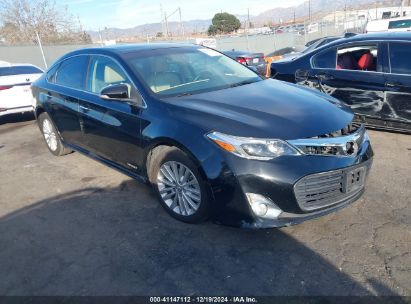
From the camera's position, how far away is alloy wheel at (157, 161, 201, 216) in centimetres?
328

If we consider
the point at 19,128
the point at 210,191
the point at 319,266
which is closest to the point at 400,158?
the point at 319,266

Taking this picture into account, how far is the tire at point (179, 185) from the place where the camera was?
10.4ft

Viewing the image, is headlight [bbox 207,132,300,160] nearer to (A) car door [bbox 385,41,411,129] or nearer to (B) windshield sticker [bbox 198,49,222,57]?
(B) windshield sticker [bbox 198,49,222,57]

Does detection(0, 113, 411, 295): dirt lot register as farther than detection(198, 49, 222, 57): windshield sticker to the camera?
No

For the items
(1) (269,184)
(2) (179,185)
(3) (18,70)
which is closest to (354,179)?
(1) (269,184)

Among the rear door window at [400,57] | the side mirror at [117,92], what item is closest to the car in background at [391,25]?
the rear door window at [400,57]

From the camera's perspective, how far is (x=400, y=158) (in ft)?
15.6

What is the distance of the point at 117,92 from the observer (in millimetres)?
3547

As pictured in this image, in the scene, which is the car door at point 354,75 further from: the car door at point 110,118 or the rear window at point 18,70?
the rear window at point 18,70

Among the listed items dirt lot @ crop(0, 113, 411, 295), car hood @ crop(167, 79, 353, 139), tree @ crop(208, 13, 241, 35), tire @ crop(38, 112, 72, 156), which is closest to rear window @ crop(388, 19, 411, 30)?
dirt lot @ crop(0, 113, 411, 295)

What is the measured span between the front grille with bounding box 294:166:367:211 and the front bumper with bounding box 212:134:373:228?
28 mm

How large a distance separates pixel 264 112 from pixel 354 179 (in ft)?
3.05

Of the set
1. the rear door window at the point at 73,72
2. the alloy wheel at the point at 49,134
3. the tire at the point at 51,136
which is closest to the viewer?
the rear door window at the point at 73,72

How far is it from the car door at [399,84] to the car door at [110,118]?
3601 millimetres
